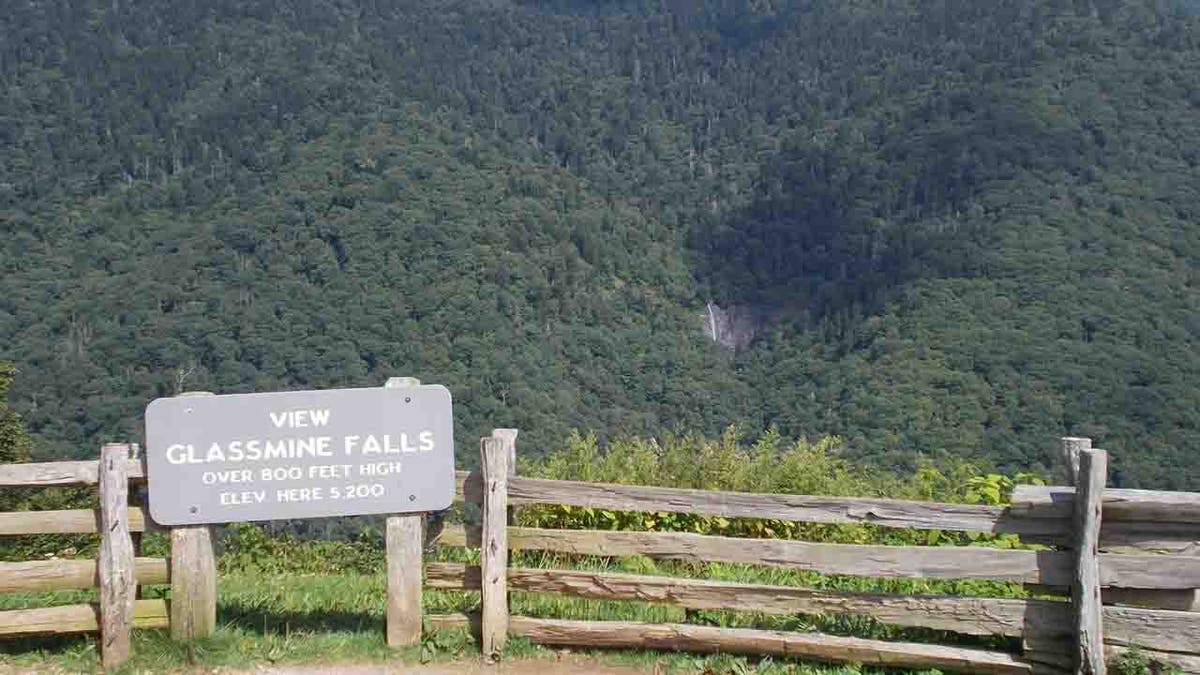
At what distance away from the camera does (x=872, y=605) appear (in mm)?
6883

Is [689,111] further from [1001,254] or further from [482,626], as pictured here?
[482,626]

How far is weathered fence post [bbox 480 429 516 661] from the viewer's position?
7070 mm

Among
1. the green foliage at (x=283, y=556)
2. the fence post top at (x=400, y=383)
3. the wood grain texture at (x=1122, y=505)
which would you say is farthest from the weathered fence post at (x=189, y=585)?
the wood grain texture at (x=1122, y=505)

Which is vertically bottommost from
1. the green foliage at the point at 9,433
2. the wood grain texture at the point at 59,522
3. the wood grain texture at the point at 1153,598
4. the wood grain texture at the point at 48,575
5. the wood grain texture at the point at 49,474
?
the green foliage at the point at 9,433

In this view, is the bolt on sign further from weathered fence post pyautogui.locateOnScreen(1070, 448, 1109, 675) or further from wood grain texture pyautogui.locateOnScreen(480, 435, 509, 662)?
weathered fence post pyautogui.locateOnScreen(1070, 448, 1109, 675)

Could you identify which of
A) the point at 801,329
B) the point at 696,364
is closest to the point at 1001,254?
the point at 801,329

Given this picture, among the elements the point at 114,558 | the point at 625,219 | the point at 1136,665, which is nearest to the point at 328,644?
the point at 114,558

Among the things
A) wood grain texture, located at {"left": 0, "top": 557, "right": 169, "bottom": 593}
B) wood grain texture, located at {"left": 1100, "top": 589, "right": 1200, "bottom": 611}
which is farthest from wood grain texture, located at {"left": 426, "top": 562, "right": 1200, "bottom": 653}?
wood grain texture, located at {"left": 0, "top": 557, "right": 169, "bottom": 593}

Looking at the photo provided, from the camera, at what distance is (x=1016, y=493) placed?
6.77 metres

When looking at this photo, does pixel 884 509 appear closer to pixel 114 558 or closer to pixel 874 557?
pixel 874 557

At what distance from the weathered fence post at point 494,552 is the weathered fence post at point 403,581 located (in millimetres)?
373

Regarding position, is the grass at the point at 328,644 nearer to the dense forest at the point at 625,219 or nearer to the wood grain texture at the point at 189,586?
the wood grain texture at the point at 189,586

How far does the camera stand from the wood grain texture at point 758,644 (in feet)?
22.3

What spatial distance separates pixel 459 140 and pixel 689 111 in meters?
45.1
